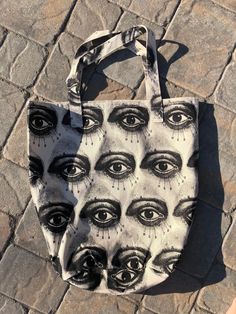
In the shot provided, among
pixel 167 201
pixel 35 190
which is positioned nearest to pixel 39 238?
pixel 35 190

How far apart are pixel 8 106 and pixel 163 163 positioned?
0.61 meters

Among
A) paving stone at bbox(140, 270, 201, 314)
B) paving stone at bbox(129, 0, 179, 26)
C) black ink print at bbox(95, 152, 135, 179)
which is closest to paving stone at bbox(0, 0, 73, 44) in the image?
paving stone at bbox(129, 0, 179, 26)

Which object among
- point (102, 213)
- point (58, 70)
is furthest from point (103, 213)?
point (58, 70)

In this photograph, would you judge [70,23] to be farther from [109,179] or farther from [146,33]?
[109,179]

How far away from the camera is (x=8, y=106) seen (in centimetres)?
211

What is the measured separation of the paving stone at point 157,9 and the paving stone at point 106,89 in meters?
0.28

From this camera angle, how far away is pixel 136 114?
2037mm

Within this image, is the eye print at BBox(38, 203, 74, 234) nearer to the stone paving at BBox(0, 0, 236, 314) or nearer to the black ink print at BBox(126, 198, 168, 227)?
the stone paving at BBox(0, 0, 236, 314)

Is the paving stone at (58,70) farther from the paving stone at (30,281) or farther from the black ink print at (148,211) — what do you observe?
the paving stone at (30,281)

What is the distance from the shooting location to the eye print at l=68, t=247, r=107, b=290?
1.99m

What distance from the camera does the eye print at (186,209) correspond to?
200 cm

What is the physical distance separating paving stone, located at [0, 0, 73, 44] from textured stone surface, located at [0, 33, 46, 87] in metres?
0.03

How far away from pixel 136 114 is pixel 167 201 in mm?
327

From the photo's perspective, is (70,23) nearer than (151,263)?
No
